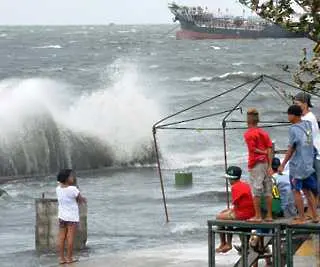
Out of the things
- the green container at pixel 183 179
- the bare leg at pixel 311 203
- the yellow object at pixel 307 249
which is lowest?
the green container at pixel 183 179

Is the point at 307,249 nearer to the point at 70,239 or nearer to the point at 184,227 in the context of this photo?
the point at 70,239

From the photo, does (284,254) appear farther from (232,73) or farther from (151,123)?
(232,73)

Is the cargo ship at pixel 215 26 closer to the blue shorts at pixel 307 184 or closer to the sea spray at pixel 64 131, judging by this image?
the sea spray at pixel 64 131

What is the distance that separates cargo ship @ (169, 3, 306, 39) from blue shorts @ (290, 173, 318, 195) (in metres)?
117

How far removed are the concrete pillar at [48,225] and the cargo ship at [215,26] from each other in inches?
4451

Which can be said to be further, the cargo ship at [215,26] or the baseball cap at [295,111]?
the cargo ship at [215,26]

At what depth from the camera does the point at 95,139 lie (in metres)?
30.2

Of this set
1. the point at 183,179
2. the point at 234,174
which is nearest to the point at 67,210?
the point at 234,174

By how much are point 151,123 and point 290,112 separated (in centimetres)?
2157

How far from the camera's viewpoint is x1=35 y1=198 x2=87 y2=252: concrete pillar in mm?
14734

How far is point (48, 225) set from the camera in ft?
48.5

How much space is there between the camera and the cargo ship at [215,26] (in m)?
128

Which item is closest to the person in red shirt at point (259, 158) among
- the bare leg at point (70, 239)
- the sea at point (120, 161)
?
the sea at point (120, 161)

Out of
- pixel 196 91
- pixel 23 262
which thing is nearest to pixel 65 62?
pixel 196 91
